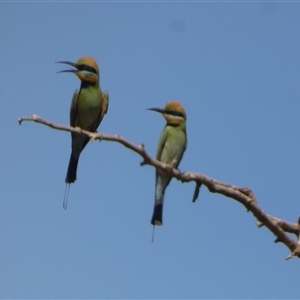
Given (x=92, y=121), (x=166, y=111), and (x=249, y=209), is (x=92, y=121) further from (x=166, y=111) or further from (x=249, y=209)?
(x=249, y=209)

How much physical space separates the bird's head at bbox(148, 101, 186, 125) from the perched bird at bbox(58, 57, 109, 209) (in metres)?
0.79

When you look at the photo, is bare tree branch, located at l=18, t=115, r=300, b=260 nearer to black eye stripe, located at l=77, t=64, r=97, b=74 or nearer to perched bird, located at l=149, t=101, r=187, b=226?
perched bird, located at l=149, t=101, r=187, b=226

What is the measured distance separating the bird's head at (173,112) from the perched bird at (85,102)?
30.9 inches

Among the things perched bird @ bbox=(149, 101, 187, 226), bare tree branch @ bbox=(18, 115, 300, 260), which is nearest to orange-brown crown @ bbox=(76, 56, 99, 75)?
perched bird @ bbox=(149, 101, 187, 226)

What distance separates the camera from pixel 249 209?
322 cm

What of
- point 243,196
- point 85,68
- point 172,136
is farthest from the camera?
point 85,68

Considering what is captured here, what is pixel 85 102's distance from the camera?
508 centimetres

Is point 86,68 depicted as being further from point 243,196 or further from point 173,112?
point 243,196

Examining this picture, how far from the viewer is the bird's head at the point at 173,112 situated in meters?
4.41

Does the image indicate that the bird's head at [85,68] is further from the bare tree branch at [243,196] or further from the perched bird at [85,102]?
the bare tree branch at [243,196]

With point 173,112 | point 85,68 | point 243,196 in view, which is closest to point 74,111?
point 85,68

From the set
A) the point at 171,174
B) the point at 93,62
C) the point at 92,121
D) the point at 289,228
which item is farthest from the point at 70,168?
the point at 289,228

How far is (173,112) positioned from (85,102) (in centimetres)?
89

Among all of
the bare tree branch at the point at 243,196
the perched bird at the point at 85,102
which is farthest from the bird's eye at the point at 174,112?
the bare tree branch at the point at 243,196
